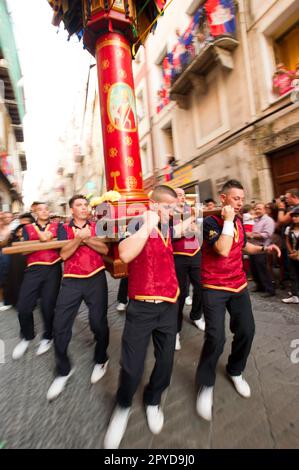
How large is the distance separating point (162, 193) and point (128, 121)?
287 cm

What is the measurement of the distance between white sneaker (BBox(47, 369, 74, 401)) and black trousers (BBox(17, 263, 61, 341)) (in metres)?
0.93

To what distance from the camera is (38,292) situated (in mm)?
3072

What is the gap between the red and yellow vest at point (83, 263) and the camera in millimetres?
2389

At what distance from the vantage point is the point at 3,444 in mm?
1769

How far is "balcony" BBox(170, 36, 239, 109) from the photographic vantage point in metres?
7.84

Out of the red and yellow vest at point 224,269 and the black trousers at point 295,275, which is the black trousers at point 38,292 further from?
the black trousers at point 295,275

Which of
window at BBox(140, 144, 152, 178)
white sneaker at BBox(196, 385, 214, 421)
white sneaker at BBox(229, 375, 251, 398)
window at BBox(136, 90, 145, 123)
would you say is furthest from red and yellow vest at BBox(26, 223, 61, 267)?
window at BBox(136, 90, 145, 123)

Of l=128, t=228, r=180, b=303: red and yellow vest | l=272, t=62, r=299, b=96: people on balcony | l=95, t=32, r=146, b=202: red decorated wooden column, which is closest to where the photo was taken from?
l=128, t=228, r=180, b=303: red and yellow vest

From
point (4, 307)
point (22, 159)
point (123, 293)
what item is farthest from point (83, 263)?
point (22, 159)

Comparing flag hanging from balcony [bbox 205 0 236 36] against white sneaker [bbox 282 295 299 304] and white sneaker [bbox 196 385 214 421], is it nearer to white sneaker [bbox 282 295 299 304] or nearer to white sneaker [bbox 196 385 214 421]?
white sneaker [bbox 282 295 299 304]

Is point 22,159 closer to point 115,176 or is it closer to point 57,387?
point 115,176

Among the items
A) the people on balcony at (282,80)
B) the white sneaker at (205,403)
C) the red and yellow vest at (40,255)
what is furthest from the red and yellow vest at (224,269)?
the people on balcony at (282,80)

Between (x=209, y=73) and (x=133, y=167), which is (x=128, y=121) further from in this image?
(x=209, y=73)

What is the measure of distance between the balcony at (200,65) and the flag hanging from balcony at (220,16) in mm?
296
